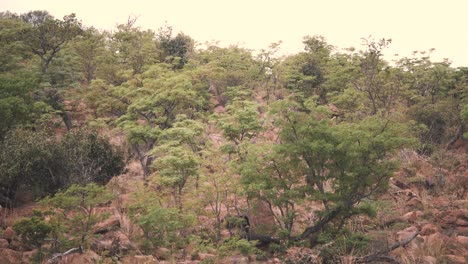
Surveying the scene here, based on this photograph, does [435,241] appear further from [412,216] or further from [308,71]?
[308,71]

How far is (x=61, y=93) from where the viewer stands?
23.6 m

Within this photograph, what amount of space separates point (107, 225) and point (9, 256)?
136 inches

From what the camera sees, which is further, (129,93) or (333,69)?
(333,69)

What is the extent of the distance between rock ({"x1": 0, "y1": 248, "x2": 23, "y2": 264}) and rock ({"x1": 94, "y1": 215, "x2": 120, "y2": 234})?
7.97 feet

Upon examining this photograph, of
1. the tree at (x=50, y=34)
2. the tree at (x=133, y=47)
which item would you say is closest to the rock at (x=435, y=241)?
the tree at (x=133, y=47)

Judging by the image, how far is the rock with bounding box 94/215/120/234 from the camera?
11.7m

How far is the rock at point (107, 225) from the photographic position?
1169 cm

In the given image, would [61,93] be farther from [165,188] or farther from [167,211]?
[167,211]

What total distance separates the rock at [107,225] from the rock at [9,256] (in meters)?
2.43

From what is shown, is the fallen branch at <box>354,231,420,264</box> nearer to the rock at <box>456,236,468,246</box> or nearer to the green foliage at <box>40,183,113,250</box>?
the rock at <box>456,236,468,246</box>

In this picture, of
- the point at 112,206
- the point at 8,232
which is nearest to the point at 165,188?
the point at 112,206

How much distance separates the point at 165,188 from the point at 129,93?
7.11 metres

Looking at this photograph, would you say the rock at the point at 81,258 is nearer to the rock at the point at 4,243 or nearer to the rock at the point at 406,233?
the rock at the point at 4,243

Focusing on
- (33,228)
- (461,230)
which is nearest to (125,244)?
(33,228)
